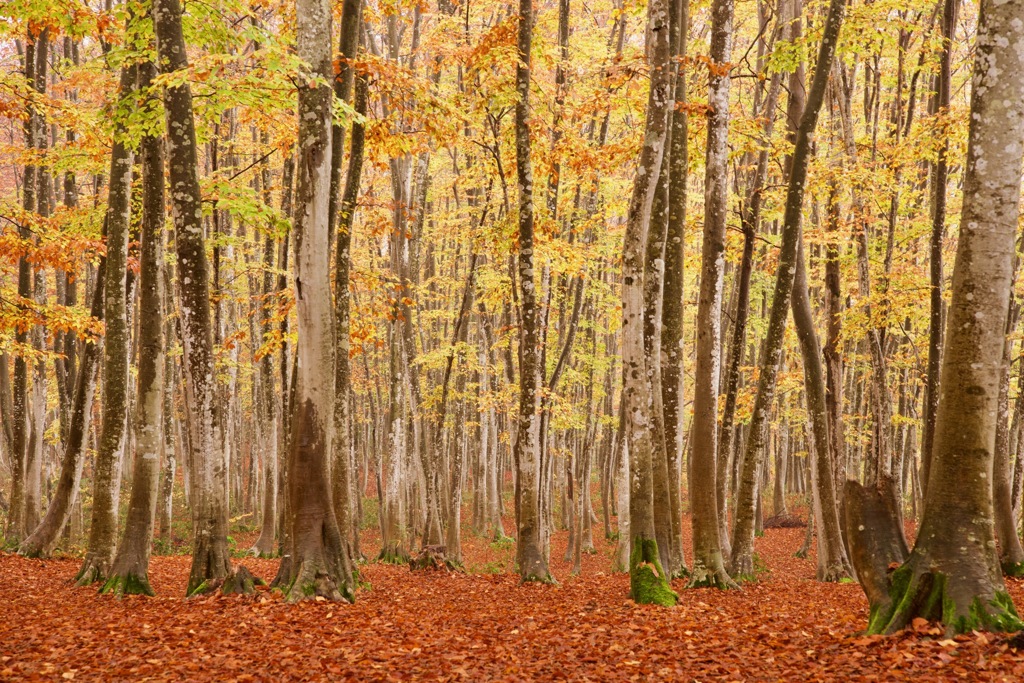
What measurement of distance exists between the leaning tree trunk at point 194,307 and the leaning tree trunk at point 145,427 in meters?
0.66

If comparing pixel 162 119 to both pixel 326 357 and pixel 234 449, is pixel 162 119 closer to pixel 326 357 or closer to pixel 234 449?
pixel 326 357

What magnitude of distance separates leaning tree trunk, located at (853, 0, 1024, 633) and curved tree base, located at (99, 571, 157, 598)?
28.5 ft

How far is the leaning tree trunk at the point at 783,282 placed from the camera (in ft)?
37.8

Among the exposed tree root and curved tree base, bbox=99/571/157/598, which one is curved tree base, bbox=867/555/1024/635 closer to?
curved tree base, bbox=99/571/157/598

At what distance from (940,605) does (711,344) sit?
6137 mm

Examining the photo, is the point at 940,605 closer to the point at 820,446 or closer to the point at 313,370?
the point at 313,370

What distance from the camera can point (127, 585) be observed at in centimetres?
970

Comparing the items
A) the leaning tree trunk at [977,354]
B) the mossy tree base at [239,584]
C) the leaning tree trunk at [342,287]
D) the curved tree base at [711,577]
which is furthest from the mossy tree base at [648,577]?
the leaning tree trunk at [342,287]

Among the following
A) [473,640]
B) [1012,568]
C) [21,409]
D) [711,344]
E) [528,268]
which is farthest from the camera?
[21,409]

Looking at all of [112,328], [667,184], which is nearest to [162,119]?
[112,328]

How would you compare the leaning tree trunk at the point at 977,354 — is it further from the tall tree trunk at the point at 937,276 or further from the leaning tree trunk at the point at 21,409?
the leaning tree trunk at the point at 21,409

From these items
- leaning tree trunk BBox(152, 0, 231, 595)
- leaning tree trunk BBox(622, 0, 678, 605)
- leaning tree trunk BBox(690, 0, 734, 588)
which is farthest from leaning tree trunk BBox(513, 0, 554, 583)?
leaning tree trunk BBox(152, 0, 231, 595)

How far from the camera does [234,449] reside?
103 ft

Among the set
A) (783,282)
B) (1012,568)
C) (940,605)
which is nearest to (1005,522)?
(1012,568)
